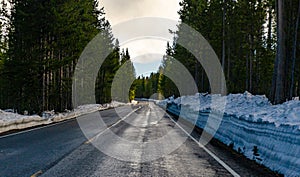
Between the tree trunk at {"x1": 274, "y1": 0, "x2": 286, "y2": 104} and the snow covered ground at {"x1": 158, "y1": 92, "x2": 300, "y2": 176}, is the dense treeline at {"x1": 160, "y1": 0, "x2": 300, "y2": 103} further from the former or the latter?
the snow covered ground at {"x1": 158, "y1": 92, "x2": 300, "y2": 176}

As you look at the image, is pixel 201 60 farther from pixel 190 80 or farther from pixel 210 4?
pixel 190 80

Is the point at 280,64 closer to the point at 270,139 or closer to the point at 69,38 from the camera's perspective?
the point at 270,139

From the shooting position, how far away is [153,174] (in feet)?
25.0

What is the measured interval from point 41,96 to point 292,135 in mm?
27224

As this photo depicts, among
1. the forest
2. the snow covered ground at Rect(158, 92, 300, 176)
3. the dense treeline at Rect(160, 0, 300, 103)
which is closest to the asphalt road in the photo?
the snow covered ground at Rect(158, 92, 300, 176)

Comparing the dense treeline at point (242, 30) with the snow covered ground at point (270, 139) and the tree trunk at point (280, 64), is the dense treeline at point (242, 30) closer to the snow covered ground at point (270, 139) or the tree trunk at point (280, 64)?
the tree trunk at point (280, 64)

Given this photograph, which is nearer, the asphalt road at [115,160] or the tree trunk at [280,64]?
the asphalt road at [115,160]

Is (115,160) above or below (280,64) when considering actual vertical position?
A: below

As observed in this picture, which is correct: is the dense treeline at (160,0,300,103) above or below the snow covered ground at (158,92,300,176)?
above

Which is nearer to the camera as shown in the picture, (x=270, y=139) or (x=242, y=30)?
(x=270, y=139)

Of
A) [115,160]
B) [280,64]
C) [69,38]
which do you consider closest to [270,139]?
[115,160]

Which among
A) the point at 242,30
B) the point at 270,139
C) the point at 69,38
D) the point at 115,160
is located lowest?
the point at 115,160

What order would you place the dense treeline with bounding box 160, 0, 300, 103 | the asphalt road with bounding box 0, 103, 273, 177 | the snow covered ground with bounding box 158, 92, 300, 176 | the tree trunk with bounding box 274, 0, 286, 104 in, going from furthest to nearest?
the dense treeline with bounding box 160, 0, 300, 103 < the tree trunk with bounding box 274, 0, 286, 104 < the asphalt road with bounding box 0, 103, 273, 177 < the snow covered ground with bounding box 158, 92, 300, 176

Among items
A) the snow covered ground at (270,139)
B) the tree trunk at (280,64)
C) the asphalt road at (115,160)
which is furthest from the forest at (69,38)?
the asphalt road at (115,160)
